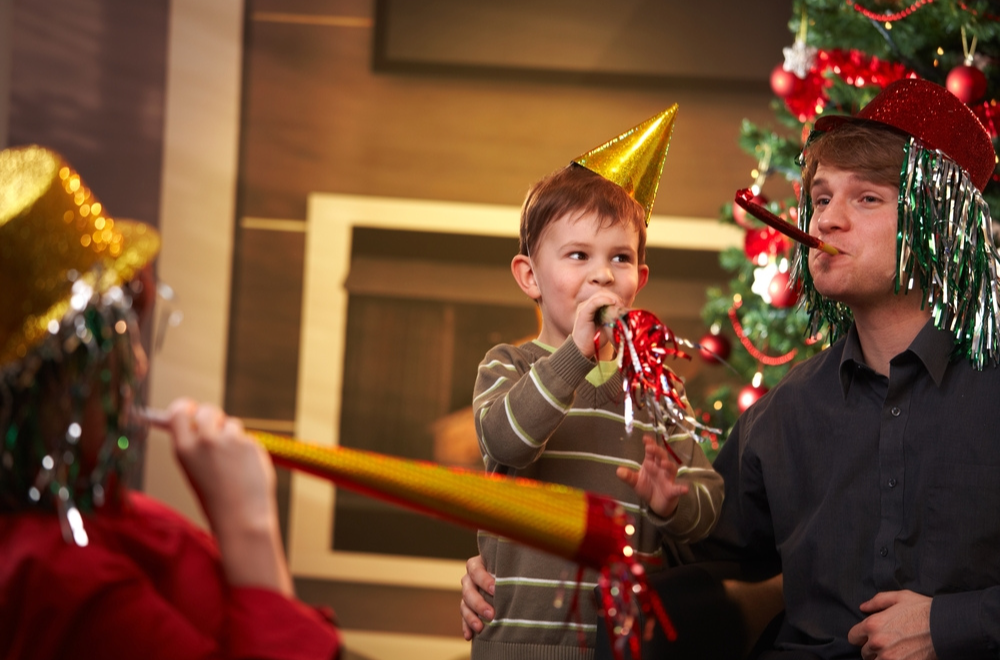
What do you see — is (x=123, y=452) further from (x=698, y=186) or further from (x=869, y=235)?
(x=698, y=186)

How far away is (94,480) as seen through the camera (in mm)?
743

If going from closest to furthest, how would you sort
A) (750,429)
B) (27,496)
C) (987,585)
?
1. (27,496)
2. (987,585)
3. (750,429)

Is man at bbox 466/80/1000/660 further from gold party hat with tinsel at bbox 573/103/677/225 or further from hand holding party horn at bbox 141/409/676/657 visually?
hand holding party horn at bbox 141/409/676/657

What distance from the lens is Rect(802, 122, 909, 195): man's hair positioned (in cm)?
138

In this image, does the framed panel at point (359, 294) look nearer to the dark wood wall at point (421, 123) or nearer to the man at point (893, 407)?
the dark wood wall at point (421, 123)

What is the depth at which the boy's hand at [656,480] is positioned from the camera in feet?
4.00

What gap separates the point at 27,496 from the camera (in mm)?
749

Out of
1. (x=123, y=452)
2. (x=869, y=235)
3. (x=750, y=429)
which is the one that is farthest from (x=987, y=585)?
(x=123, y=452)

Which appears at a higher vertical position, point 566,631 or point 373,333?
point 373,333

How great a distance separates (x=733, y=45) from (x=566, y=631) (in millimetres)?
2348

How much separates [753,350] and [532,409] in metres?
1.15

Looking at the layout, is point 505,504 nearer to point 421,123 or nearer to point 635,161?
point 635,161

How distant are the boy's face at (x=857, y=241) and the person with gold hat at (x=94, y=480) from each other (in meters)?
0.92

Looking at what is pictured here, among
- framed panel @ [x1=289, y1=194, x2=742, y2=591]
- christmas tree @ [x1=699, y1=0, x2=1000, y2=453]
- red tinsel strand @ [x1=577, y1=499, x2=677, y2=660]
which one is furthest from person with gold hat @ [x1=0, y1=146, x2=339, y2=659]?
framed panel @ [x1=289, y1=194, x2=742, y2=591]
